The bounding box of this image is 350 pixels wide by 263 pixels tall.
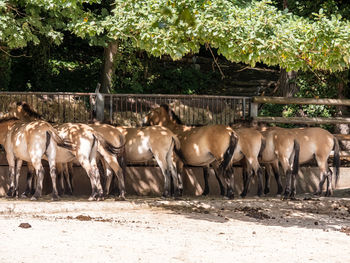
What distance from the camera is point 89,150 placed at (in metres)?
12.9

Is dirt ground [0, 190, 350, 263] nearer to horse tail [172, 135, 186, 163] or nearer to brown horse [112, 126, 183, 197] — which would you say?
brown horse [112, 126, 183, 197]

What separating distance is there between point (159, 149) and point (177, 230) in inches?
162

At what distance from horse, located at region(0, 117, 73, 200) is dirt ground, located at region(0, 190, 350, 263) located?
2.21 ft

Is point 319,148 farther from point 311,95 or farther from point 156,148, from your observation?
point 311,95

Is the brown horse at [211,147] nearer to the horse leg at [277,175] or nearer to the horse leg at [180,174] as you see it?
the horse leg at [180,174]

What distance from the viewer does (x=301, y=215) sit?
12.0m

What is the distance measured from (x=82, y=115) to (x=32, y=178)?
3119 millimetres

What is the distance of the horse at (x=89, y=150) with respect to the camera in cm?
1288

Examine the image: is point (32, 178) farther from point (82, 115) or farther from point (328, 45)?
point (328, 45)

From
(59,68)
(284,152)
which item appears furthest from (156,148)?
(59,68)

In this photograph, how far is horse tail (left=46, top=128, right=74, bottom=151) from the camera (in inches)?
495

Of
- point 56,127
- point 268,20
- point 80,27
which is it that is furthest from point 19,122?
point 268,20

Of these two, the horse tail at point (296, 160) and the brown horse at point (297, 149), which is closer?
the horse tail at point (296, 160)

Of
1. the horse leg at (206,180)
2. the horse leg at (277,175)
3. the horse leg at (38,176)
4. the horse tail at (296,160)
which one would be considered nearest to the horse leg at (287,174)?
the horse tail at (296,160)
